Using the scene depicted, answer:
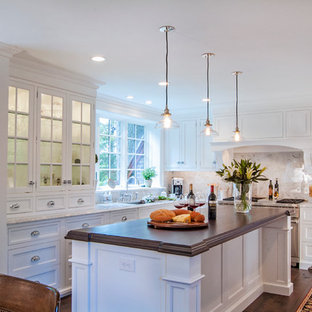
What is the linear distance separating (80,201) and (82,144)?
71cm

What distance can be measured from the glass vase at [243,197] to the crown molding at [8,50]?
8.17 feet

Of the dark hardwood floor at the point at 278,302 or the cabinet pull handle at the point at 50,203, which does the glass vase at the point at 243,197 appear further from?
the cabinet pull handle at the point at 50,203

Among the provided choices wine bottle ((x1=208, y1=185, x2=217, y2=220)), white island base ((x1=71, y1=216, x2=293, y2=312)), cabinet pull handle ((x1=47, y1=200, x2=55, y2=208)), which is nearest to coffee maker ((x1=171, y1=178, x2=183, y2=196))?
cabinet pull handle ((x1=47, y1=200, x2=55, y2=208))

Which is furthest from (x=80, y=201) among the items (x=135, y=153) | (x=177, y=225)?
(x=135, y=153)

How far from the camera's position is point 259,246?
4.22 m

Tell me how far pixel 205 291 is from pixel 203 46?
217 cm

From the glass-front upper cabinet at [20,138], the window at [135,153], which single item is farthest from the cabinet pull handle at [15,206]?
the window at [135,153]

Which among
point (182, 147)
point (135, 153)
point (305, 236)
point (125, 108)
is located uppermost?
point (125, 108)

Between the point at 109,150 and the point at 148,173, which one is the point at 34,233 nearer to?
the point at 109,150

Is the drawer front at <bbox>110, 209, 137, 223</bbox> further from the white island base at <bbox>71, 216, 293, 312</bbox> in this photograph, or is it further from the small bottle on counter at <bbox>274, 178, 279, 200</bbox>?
the small bottle on counter at <bbox>274, 178, 279, 200</bbox>

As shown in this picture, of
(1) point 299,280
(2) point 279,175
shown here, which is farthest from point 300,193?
(1) point 299,280

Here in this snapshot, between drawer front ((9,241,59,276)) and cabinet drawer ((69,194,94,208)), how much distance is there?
58 cm

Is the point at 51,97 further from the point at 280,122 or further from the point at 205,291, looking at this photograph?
the point at 280,122

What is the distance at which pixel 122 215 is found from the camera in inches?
198
